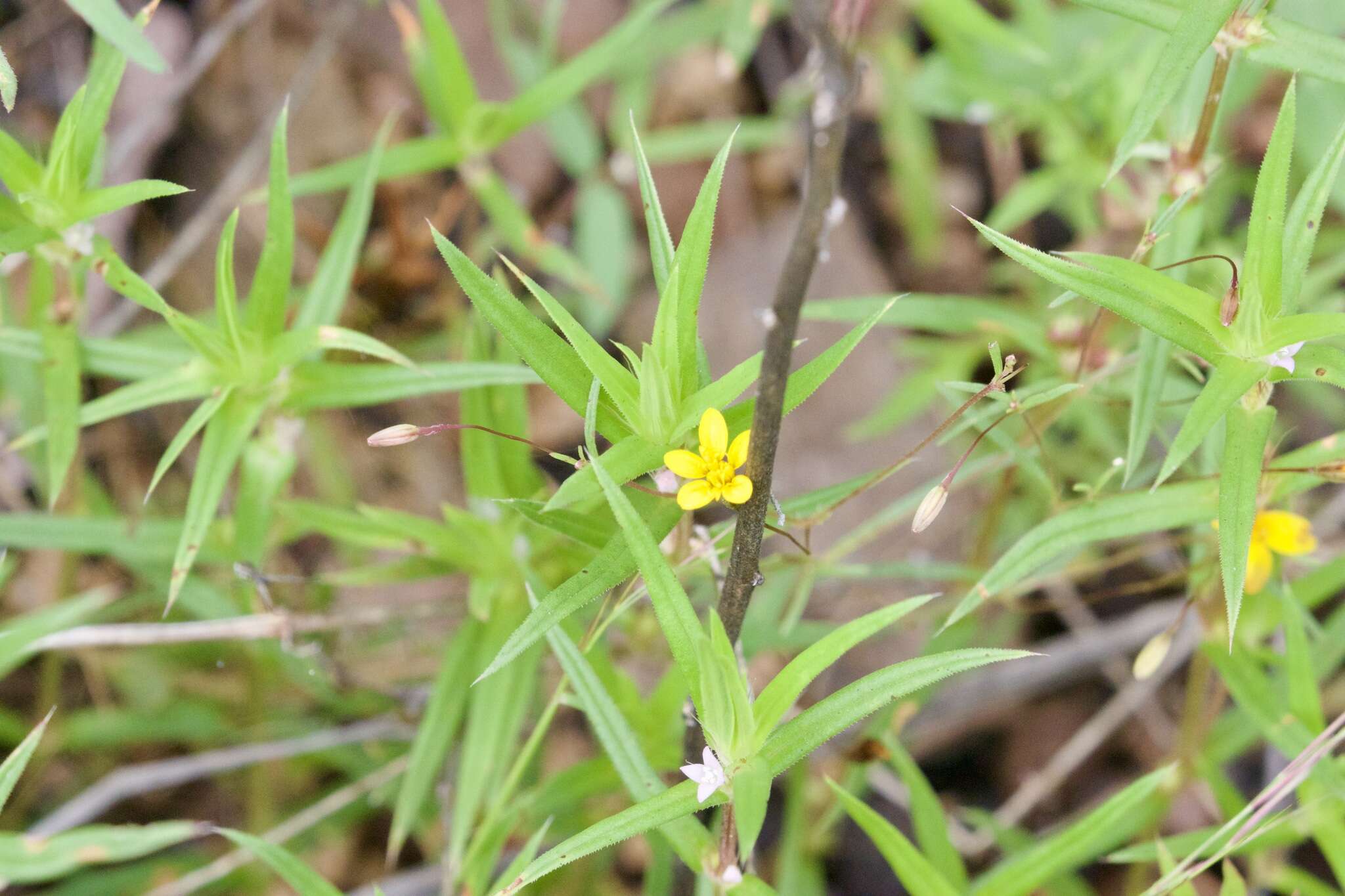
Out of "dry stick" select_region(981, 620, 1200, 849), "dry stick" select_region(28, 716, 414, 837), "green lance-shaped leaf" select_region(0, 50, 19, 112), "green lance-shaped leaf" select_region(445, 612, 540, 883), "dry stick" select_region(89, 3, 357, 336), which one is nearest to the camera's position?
"green lance-shaped leaf" select_region(0, 50, 19, 112)

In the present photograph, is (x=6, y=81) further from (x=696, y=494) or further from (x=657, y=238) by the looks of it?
(x=696, y=494)

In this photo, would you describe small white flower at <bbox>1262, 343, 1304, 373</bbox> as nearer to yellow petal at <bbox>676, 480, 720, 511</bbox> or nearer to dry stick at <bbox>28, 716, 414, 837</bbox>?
yellow petal at <bbox>676, 480, 720, 511</bbox>

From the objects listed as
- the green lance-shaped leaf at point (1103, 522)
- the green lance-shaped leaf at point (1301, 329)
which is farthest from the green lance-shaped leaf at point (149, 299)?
the green lance-shaped leaf at point (1301, 329)

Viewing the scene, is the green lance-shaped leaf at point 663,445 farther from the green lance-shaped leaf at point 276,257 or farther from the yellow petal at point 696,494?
the green lance-shaped leaf at point 276,257

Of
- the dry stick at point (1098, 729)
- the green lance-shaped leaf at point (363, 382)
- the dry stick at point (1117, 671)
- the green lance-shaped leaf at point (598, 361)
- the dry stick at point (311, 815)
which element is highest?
the green lance-shaped leaf at point (598, 361)

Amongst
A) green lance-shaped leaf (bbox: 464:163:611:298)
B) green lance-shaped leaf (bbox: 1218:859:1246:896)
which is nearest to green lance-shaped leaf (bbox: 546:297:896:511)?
green lance-shaped leaf (bbox: 1218:859:1246:896)

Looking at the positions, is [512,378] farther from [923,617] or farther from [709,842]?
[923,617]
